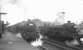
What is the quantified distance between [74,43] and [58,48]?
7.91 ft

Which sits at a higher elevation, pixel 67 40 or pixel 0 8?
pixel 0 8

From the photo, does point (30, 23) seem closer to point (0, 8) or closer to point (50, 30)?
point (50, 30)

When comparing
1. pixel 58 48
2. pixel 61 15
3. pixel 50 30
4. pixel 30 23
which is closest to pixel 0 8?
pixel 30 23

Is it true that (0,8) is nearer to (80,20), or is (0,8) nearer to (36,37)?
(36,37)

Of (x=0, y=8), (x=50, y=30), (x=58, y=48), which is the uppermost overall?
(x=0, y=8)

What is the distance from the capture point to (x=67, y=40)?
14555 mm

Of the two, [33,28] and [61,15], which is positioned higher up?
[61,15]

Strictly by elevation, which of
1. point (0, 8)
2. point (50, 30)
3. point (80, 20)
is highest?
point (0, 8)

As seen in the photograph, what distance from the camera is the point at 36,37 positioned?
15977 mm

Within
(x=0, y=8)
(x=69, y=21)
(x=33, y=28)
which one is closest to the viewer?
(x=69, y=21)

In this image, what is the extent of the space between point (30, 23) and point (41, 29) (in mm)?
4083

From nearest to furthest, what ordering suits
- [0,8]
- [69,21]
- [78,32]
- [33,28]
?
[78,32]
[69,21]
[33,28]
[0,8]

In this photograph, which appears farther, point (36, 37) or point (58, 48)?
point (36, 37)

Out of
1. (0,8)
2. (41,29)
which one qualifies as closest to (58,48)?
(41,29)
